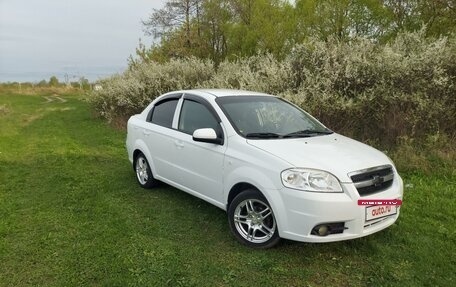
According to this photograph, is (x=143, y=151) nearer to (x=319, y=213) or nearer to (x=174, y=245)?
(x=174, y=245)

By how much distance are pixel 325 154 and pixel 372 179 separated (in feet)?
1.67

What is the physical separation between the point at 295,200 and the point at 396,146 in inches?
196

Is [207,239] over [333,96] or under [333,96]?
under

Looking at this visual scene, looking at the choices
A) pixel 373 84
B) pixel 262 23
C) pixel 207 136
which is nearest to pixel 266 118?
pixel 207 136

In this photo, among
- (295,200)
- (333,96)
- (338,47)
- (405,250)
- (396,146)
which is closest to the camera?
(295,200)

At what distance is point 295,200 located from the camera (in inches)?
148

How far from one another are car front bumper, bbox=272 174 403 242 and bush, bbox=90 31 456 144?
4.71 metres

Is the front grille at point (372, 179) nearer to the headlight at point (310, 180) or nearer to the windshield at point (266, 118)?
the headlight at point (310, 180)

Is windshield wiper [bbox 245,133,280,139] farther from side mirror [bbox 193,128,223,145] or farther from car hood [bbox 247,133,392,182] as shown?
side mirror [bbox 193,128,223,145]

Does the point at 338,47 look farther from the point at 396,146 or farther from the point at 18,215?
the point at 18,215

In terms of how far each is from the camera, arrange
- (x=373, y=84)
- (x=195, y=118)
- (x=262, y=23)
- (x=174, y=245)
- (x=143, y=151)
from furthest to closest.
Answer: (x=262, y=23)
(x=373, y=84)
(x=143, y=151)
(x=195, y=118)
(x=174, y=245)

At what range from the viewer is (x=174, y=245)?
4.36 m

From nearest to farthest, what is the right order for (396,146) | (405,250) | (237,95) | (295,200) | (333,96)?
(295,200)
(405,250)
(237,95)
(396,146)
(333,96)

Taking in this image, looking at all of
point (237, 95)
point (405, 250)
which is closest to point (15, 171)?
point (237, 95)
